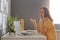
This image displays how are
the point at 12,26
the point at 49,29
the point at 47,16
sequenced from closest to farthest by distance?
the point at 12,26
the point at 49,29
the point at 47,16

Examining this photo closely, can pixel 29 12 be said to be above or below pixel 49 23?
above

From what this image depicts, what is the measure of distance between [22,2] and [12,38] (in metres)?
1.59

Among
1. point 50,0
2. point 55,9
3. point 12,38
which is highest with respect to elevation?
point 50,0

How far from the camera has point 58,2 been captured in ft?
11.8

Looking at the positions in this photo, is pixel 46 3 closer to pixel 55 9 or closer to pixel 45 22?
pixel 55 9

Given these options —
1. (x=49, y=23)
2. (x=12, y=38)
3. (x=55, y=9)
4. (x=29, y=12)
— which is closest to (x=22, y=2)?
(x=29, y=12)

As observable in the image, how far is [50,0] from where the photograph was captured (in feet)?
11.8

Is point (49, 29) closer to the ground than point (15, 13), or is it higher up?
closer to the ground

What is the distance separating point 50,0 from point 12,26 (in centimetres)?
186

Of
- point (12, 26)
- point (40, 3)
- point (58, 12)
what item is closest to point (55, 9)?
point (58, 12)

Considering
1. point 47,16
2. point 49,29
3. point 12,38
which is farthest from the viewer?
point 47,16

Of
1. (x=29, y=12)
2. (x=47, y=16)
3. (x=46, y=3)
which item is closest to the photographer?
(x=47, y=16)

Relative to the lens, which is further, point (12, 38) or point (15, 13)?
point (15, 13)

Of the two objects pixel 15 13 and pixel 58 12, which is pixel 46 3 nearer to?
pixel 58 12
